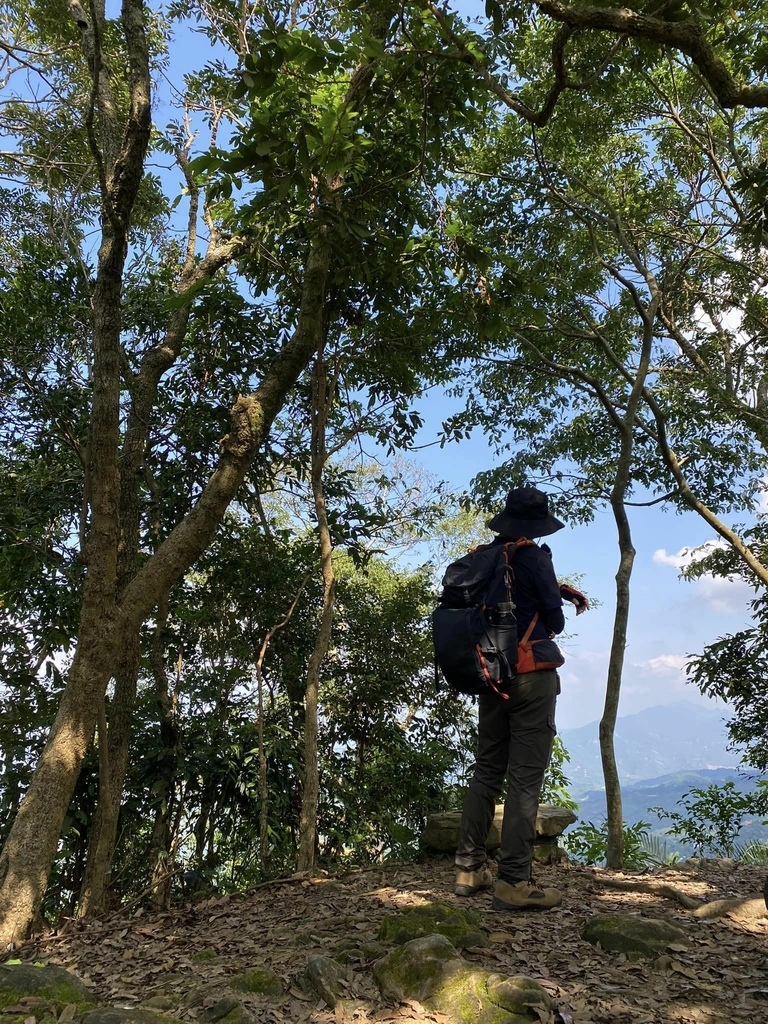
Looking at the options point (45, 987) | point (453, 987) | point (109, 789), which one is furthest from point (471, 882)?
point (109, 789)

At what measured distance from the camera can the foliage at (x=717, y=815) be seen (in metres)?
9.29

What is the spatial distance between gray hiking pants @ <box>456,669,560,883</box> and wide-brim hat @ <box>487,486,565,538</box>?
0.89m

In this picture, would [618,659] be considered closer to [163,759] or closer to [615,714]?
[615,714]

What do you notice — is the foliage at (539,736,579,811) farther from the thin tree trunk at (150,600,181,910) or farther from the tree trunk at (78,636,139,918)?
the tree trunk at (78,636,139,918)

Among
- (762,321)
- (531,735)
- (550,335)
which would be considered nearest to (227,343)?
(550,335)

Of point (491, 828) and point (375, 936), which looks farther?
point (491, 828)

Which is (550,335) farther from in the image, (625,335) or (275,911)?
(275,911)

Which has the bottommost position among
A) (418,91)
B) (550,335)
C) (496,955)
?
(496,955)

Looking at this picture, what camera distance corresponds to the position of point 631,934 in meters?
3.40

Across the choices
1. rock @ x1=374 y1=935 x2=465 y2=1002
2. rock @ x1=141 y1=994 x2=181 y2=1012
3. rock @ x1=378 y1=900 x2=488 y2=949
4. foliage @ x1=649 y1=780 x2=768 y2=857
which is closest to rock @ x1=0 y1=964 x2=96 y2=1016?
rock @ x1=141 y1=994 x2=181 y2=1012

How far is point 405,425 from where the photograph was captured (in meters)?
7.54

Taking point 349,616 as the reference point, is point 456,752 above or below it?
below

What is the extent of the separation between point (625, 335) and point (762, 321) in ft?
7.75

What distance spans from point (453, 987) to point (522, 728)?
160cm
